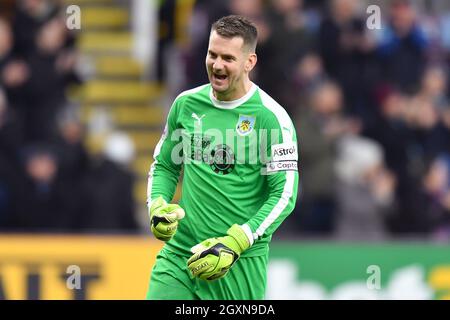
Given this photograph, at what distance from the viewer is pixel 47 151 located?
1434cm

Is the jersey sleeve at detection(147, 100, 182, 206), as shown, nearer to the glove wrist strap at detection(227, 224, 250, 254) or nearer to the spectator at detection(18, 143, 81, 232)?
the glove wrist strap at detection(227, 224, 250, 254)

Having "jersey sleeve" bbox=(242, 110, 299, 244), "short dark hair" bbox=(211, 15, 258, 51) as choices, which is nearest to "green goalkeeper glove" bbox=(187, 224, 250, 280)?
"jersey sleeve" bbox=(242, 110, 299, 244)

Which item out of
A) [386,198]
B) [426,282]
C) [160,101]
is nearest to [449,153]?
[386,198]

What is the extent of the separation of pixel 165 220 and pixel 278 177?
0.83m

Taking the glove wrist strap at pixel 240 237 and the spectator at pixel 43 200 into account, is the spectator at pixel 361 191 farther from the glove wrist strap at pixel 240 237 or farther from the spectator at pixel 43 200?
the glove wrist strap at pixel 240 237

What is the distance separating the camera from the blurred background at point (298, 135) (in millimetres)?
13688

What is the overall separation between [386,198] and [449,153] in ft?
5.51

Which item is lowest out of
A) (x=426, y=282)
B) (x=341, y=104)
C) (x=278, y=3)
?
(x=426, y=282)

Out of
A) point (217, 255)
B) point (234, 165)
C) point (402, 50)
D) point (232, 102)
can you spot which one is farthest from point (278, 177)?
point (402, 50)

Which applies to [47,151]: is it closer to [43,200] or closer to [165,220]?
[43,200]

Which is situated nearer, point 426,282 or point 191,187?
point 191,187

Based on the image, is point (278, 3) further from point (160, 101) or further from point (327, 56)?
point (160, 101)

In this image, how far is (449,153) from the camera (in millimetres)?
16375

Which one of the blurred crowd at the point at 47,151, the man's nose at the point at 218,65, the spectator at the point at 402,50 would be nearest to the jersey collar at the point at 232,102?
the man's nose at the point at 218,65
